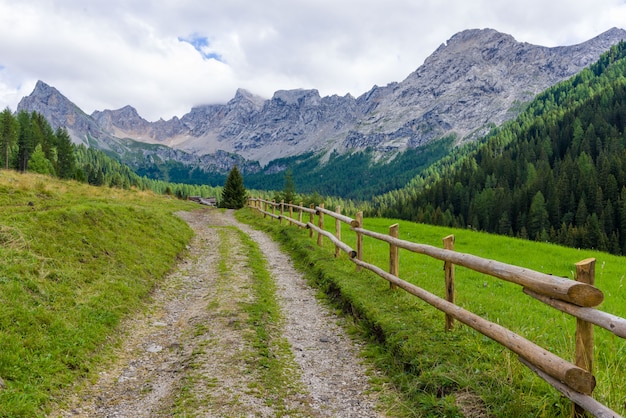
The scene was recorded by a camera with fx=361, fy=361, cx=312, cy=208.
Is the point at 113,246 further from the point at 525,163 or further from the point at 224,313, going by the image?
the point at 525,163

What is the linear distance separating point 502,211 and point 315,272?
4324 inches

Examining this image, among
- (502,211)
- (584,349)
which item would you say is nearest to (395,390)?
(584,349)

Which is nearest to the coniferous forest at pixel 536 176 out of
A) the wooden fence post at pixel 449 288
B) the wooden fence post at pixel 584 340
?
the wooden fence post at pixel 449 288

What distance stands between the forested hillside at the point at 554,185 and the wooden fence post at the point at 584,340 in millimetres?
67365

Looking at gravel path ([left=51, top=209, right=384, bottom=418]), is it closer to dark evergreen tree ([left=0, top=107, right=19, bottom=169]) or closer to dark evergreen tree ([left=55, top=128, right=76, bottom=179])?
dark evergreen tree ([left=0, top=107, right=19, bottom=169])

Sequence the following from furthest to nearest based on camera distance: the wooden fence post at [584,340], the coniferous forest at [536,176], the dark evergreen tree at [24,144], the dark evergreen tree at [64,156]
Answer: the dark evergreen tree at [64,156], the dark evergreen tree at [24,144], the coniferous forest at [536,176], the wooden fence post at [584,340]

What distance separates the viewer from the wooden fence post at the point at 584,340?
4184 millimetres

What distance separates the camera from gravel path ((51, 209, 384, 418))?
5.71 meters

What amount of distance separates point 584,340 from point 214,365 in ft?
19.5

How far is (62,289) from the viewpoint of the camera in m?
8.64

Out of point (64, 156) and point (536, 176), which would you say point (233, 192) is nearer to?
point (64, 156)

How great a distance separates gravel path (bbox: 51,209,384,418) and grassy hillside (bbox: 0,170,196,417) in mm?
544

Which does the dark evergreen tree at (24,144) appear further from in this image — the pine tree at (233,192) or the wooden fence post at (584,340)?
the wooden fence post at (584,340)

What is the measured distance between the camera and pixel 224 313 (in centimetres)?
982
